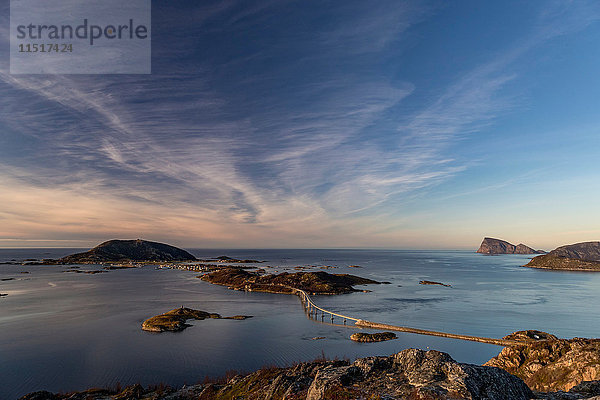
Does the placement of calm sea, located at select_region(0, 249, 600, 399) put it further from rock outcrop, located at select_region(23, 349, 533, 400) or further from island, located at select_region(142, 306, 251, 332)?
rock outcrop, located at select_region(23, 349, 533, 400)

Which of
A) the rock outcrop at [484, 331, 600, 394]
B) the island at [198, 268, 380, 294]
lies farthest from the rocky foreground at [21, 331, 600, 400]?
the island at [198, 268, 380, 294]

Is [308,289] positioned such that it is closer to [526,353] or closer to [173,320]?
[173,320]

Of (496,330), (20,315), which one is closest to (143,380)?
(20,315)

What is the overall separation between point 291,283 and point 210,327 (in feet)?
221

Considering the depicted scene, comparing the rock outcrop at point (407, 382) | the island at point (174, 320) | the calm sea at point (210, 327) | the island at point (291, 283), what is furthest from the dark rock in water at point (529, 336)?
the island at point (291, 283)

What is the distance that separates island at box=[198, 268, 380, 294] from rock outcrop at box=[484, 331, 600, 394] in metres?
92.3

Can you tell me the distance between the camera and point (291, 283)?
134625 mm

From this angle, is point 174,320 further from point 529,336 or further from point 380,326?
point 529,336

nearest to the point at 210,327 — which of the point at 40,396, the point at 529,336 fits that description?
the point at 40,396

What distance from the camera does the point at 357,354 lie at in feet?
174

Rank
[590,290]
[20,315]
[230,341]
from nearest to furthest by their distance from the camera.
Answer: [230,341] < [20,315] < [590,290]

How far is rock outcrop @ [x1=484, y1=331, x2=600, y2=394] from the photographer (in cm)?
2728

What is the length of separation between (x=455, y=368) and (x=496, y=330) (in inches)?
2832

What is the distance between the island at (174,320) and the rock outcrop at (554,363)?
6170 centimetres
